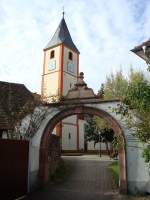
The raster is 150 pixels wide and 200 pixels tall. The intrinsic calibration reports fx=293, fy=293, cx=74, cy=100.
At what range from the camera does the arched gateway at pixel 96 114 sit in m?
12.9

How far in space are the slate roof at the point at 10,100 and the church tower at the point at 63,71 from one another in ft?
50.2

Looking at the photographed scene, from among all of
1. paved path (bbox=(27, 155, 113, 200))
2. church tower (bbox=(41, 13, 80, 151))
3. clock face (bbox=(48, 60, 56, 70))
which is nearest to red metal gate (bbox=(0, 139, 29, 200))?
paved path (bbox=(27, 155, 113, 200))

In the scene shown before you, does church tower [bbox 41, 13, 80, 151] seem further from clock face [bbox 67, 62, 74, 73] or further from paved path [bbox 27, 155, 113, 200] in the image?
paved path [bbox 27, 155, 113, 200]

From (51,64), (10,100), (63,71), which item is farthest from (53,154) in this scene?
(51,64)

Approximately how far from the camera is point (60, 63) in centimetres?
3919

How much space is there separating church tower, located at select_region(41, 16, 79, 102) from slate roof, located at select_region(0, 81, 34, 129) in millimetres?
17172

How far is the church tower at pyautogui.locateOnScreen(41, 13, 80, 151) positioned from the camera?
3726cm

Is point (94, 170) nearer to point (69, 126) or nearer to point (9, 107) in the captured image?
point (9, 107)

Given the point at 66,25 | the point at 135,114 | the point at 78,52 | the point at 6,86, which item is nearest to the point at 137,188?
the point at 135,114

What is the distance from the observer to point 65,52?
135ft

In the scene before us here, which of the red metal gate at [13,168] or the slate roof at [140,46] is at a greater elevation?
the slate roof at [140,46]

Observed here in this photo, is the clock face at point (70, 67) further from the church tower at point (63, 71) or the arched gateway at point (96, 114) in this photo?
the arched gateway at point (96, 114)

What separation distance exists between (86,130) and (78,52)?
11721mm

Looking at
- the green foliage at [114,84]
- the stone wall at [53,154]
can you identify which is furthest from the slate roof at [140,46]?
the green foliage at [114,84]
